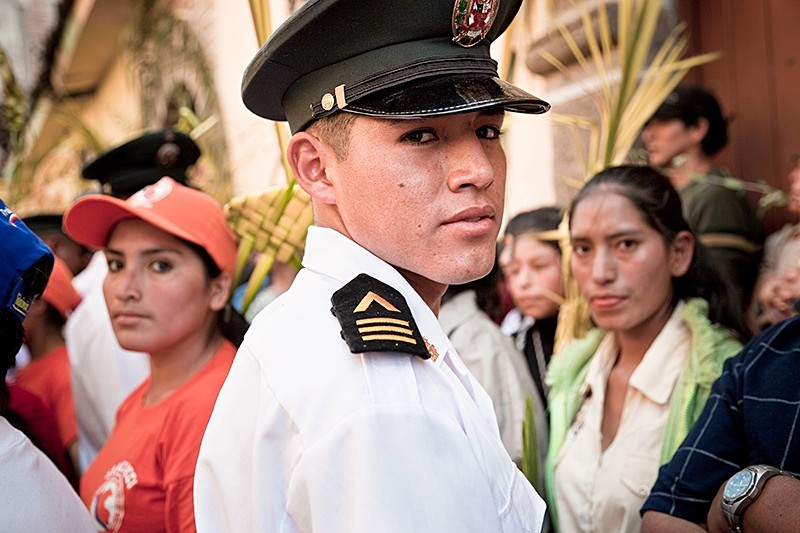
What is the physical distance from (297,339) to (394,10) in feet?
1.78

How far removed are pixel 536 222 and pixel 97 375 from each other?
180cm

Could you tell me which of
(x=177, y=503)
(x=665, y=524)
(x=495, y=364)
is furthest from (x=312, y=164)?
(x=495, y=364)

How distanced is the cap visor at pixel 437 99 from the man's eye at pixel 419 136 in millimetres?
51

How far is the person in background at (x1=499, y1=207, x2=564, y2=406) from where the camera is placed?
3551 millimetres

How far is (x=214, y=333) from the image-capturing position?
2600 mm

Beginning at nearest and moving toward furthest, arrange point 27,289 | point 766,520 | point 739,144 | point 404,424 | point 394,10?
point 404,424 < point 394,10 < point 766,520 < point 27,289 < point 739,144

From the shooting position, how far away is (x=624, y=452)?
7.85 ft

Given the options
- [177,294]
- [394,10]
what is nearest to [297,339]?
[394,10]

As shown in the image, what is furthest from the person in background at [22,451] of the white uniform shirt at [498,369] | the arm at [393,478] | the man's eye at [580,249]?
the man's eye at [580,249]

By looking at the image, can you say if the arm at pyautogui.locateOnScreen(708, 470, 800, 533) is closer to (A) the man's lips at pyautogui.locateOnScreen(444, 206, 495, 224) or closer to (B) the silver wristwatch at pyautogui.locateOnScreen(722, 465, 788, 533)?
(B) the silver wristwatch at pyautogui.locateOnScreen(722, 465, 788, 533)

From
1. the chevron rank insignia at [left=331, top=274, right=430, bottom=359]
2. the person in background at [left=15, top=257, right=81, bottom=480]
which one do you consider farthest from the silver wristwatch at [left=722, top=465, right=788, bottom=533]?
the person in background at [left=15, top=257, right=81, bottom=480]

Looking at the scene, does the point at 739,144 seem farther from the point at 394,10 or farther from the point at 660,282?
the point at 394,10

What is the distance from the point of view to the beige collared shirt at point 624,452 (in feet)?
7.61

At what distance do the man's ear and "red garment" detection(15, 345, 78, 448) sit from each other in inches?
82.9
